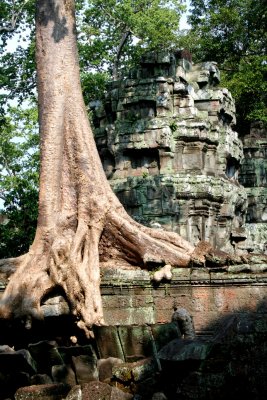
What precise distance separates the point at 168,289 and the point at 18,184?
579 inches

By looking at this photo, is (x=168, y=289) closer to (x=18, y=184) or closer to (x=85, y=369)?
(x=85, y=369)

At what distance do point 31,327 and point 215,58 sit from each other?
22.8 m

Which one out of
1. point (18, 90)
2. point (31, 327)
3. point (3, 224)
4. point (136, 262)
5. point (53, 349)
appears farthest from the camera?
point (18, 90)

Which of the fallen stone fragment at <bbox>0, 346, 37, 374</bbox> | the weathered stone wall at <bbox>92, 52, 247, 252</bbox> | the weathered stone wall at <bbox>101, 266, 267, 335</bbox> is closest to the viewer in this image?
the fallen stone fragment at <bbox>0, 346, 37, 374</bbox>

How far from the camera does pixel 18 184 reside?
2178 cm

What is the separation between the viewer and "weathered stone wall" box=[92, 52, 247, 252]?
50.2 ft

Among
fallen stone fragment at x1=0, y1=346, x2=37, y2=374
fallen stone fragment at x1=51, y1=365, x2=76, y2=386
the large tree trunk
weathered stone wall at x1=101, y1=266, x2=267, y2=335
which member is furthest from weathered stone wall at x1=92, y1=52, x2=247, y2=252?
fallen stone fragment at x1=51, y1=365, x2=76, y2=386

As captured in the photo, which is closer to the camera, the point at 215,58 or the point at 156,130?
the point at 156,130

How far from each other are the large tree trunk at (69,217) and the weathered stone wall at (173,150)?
6326mm

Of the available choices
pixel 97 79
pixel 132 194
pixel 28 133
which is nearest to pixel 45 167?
pixel 132 194

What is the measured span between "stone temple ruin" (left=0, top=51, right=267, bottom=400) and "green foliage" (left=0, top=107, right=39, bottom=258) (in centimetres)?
450

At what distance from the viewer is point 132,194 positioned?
608 inches

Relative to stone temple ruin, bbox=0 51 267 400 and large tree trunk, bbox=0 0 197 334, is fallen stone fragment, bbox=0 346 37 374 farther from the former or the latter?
large tree trunk, bbox=0 0 197 334

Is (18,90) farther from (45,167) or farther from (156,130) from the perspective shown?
(45,167)
